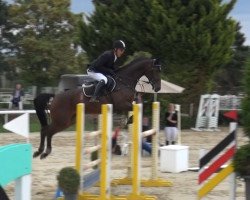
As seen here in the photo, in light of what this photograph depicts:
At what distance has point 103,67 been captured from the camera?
381 inches

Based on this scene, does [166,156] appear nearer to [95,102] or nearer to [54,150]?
[95,102]

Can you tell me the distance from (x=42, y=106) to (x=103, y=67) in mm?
1540

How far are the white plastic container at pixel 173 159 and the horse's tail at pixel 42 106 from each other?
7.96ft

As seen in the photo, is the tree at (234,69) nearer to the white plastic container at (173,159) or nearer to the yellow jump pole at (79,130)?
the white plastic container at (173,159)

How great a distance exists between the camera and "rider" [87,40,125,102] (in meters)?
9.42

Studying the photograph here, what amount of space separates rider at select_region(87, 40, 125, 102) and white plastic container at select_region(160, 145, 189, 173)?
200 centimetres

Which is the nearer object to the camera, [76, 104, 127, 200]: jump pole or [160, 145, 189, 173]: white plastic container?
[76, 104, 127, 200]: jump pole

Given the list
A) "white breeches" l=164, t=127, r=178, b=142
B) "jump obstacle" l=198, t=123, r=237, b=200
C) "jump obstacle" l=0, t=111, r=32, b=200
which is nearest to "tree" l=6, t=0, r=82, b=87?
"white breeches" l=164, t=127, r=178, b=142

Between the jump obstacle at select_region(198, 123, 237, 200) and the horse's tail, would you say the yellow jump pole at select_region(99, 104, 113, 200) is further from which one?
the horse's tail

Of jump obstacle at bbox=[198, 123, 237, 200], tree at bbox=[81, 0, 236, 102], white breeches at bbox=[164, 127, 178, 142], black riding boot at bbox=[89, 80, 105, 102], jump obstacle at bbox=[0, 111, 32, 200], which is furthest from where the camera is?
tree at bbox=[81, 0, 236, 102]

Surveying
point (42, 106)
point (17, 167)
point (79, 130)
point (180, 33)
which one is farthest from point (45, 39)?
point (17, 167)

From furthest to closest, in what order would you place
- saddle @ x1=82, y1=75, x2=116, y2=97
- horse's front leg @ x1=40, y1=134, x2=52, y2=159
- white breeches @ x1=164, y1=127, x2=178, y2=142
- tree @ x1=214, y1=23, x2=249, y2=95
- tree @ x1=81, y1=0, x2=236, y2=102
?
tree @ x1=214, y1=23, x2=249, y2=95 → tree @ x1=81, y1=0, x2=236, y2=102 → white breeches @ x1=164, y1=127, x2=178, y2=142 → saddle @ x1=82, y1=75, x2=116, y2=97 → horse's front leg @ x1=40, y1=134, x2=52, y2=159

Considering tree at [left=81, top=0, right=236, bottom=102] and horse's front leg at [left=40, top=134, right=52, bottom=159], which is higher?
tree at [left=81, top=0, right=236, bottom=102]

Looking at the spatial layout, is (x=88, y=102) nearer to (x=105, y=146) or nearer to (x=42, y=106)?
(x=42, y=106)
